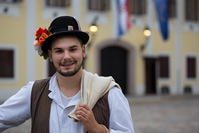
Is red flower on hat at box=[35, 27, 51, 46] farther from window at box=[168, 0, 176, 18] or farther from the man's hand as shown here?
window at box=[168, 0, 176, 18]

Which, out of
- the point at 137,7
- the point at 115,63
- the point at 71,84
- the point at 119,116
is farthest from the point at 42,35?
the point at 137,7

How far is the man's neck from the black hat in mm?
240

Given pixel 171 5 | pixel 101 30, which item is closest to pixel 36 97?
pixel 101 30

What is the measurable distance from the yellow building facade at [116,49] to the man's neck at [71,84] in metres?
13.0

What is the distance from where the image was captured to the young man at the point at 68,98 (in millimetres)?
2004

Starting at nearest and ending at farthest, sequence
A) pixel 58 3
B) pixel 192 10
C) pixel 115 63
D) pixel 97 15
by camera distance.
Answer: pixel 58 3, pixel 97 15, pixel 115 63, pixel 192 10

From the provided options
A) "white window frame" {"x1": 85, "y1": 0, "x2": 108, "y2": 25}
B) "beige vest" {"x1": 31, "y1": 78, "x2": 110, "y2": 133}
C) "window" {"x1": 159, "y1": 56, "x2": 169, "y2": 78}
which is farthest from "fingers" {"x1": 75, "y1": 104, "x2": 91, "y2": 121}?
"window" {"x1": 159, "y1": 56, "x2": 169, "y2": 78}

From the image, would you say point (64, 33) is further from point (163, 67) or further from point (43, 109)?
point (163, 67)

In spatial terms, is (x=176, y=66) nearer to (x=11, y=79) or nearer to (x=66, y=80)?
(x=11, y=79)

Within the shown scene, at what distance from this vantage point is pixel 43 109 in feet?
6.86

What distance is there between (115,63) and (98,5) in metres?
3.25

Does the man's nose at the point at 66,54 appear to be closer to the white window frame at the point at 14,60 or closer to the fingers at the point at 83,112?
the fingers at the point at 83,112

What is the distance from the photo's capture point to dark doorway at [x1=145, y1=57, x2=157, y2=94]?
1771cm

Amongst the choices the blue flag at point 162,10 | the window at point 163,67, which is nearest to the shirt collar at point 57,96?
the blue flag at point 162,10
